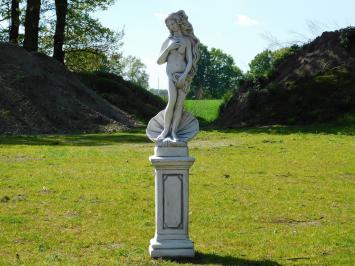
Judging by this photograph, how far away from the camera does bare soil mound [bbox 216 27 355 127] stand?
29828 millimetres

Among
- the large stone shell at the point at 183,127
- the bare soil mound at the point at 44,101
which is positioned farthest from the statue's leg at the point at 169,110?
the bare soil mound at the point at 44,101


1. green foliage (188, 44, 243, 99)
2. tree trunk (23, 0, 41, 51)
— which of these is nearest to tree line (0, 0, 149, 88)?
tree trunk (23, 0, 41, 51)

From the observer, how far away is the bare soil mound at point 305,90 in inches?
1174

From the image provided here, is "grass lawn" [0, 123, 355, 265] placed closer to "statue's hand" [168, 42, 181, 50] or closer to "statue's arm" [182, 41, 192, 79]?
"statue's arm" [182, 41, 192, 79]

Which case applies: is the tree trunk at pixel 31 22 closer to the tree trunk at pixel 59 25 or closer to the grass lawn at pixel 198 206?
the tree trunk at pixel 59 25

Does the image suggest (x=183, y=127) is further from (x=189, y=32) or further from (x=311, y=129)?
(x=311, y=129)

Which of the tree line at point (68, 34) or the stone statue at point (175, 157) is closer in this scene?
the stone statue at point (175, 157)

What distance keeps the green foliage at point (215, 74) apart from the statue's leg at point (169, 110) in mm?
105427

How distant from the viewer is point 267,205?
1081 cm

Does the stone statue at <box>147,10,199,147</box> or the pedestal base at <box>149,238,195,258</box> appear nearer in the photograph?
the pedestal base at <box>149,238,195,258</box>

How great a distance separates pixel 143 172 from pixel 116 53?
29.5m

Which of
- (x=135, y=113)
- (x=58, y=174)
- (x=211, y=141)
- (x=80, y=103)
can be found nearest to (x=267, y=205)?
(x=58, y=174)

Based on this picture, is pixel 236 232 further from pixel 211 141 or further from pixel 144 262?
pixel 211 141

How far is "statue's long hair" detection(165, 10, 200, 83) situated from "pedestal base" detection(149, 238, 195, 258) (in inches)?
78.8
